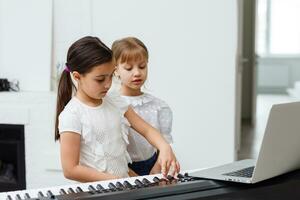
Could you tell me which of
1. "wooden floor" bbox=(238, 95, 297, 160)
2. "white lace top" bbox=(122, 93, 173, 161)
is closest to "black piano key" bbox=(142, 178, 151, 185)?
"white lace top" bbox=(122, 93, 173, 161)

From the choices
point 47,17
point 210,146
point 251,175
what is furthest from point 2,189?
point 251,175

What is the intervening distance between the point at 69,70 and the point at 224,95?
180cm

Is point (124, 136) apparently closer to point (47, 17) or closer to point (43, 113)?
point (43, 113)

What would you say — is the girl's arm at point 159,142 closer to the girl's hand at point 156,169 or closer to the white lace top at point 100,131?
the white lace top at point 100,131

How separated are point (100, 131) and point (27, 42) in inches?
82.5

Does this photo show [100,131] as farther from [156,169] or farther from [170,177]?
[170,177]

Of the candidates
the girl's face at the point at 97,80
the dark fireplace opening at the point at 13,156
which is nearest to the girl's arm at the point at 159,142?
the girl's face at the point at 97,80

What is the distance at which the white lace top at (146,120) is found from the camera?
2.12 metres

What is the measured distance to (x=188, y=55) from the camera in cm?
339

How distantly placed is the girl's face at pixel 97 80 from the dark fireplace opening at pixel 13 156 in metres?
1.96

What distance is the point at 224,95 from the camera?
11.1 feet

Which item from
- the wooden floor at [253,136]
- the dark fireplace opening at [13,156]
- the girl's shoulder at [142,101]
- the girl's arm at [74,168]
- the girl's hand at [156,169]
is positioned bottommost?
the wooden floor at [253,136]

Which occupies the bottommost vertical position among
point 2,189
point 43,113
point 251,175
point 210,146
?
point 2,189

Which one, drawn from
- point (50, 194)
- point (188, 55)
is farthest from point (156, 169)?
point (188, 55)
